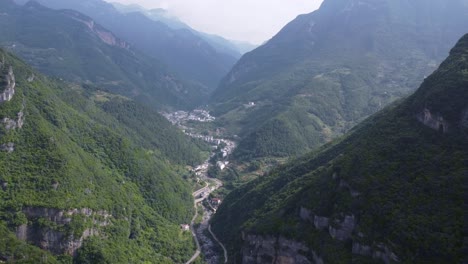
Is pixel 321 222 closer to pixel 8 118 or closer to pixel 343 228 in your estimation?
pixel 343 228

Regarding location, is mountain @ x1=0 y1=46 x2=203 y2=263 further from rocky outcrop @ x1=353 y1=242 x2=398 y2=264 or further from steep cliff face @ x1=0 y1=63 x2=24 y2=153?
rocky outcrop @ x1=353 y1=242 x2=398 y2=264

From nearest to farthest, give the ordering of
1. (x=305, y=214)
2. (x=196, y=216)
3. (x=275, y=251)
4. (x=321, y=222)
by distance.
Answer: (x=321, y=222) < (x=305, y=214) < (x=275, y=251) < (x=196, y=216)

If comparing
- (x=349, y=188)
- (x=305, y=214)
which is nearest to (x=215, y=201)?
→ (x=305, y=214)

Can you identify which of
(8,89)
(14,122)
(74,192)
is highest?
(8,89)

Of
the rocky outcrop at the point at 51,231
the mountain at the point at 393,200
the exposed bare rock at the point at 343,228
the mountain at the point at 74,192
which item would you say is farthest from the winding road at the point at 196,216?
the exposed bare rock at the point at 343,228

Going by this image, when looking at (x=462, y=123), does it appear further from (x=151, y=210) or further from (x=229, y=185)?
(x=229, y=185)

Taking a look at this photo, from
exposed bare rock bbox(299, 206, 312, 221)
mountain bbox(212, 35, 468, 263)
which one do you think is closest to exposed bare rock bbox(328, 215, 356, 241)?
mountain bbox(212, 35, 468, 263)

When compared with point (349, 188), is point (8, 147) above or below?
below

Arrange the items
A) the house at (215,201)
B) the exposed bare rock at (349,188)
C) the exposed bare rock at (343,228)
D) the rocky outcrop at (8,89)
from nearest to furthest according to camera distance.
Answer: the exposed bare rock at (343,228)
the exposed bare rock at (349,188)
the rocky outcrop at (8,89)
the house at (215,201)

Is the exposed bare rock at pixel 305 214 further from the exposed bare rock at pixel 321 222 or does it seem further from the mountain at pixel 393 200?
the exposed bare rock at pixel 321 222
